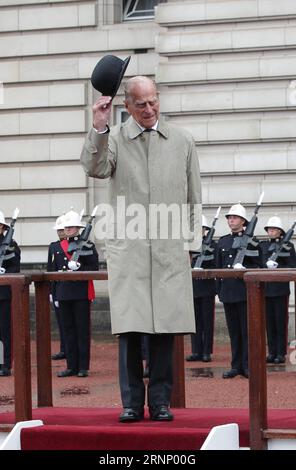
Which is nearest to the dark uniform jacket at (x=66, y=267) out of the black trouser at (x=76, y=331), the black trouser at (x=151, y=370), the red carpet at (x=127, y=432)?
the black trouser at (x=76, y=331)

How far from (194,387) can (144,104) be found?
6222 mm

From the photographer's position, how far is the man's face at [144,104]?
780cm

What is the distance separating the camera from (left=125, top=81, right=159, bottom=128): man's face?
780cm

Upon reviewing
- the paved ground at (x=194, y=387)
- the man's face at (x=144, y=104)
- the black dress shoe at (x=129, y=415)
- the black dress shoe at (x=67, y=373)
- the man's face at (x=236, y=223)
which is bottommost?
the paved ground at (x=194, y=387)

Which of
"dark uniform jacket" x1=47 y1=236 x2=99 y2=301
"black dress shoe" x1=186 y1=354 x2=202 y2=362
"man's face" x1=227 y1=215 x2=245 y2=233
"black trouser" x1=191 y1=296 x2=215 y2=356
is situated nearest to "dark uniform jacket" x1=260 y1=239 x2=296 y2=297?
"man's face" x1=227 y1=215 x2=245 y2=233

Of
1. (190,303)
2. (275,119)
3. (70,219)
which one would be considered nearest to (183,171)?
(190,303)

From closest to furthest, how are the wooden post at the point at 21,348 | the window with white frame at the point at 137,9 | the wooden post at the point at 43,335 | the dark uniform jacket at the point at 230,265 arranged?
1. the wooden post at the point at 21,348
2. the wooden post at the point at 43,335
3. the dark uniform jacket at the point at 230,265
4. the window with white frame at the point at 137,9

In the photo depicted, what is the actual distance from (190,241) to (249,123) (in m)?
10.9

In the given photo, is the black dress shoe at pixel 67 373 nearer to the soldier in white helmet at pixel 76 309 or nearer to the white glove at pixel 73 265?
the soldier in white helmet at pixel 76 309

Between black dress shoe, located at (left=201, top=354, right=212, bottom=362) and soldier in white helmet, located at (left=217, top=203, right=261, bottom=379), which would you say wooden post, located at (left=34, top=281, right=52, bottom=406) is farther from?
black dress shoe, located at (left=201, top=354, right=212, bottom=362)

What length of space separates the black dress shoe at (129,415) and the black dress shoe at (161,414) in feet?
0.25

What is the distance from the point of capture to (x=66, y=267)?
16.2m

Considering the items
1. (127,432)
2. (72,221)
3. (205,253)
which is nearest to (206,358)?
(205,253)
